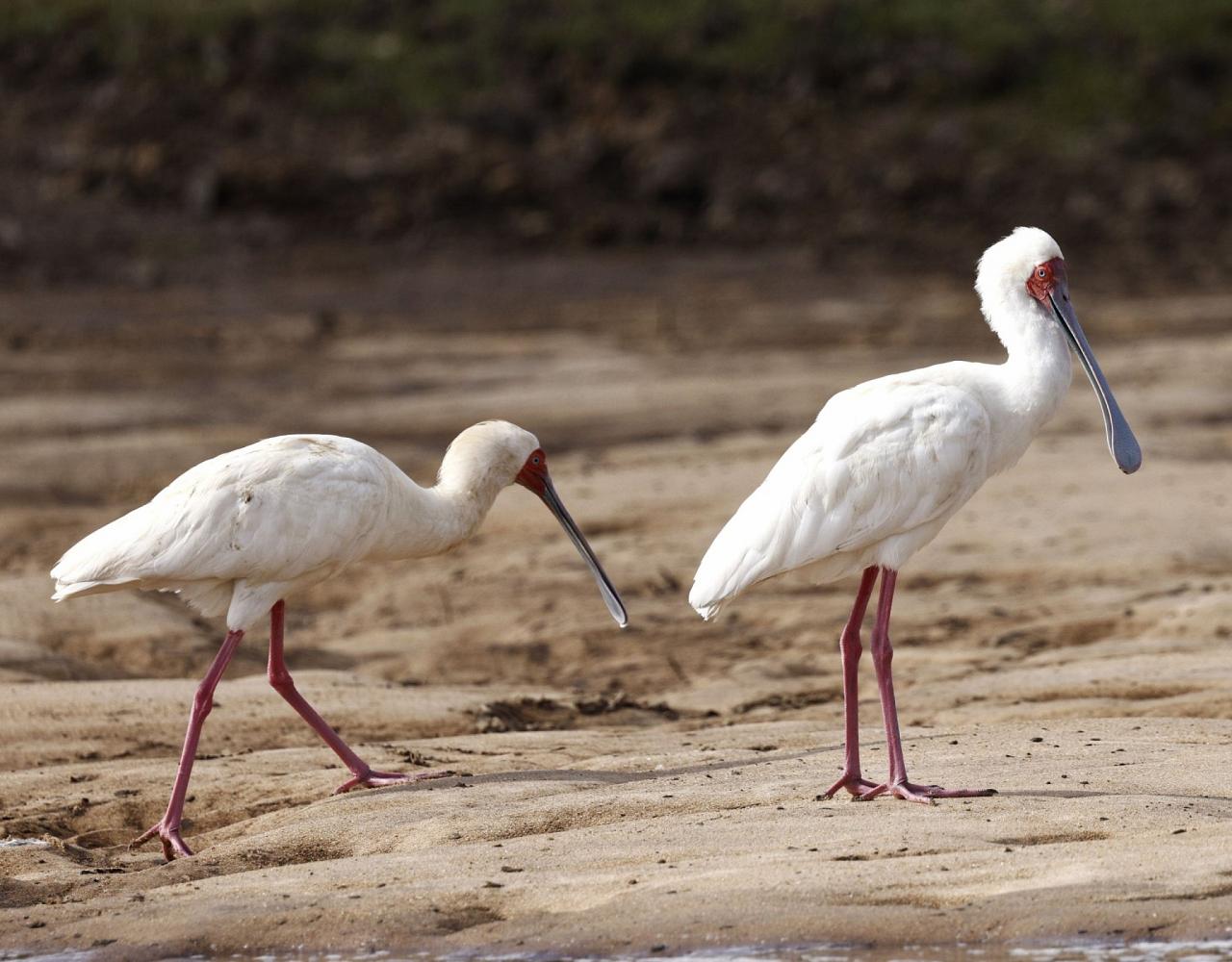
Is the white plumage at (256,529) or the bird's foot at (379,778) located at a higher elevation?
the white plumage at (256,529)

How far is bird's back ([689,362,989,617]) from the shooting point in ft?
23.2

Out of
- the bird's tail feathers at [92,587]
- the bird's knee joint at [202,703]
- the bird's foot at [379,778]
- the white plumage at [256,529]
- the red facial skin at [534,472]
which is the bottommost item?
the bird's foot at [379,778]

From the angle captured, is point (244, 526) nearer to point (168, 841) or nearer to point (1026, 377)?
point (168, 841)

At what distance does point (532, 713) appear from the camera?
346 inches

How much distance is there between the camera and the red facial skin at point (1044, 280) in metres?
7.36

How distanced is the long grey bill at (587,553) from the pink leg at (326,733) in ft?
4.42

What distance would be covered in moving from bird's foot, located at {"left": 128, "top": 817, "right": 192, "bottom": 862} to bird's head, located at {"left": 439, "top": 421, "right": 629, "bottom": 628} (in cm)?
178

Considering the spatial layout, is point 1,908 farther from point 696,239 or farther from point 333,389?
point 696,239

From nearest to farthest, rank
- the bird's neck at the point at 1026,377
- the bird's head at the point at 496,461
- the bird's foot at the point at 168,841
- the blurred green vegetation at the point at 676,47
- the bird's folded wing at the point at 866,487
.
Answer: the bird's foot at the point at 168,841, the bird's folded wing at the point at 866,487, the bird's neck at the point at 1026,377, the bird's head at the point at 496,461, the blurred green vegetation at the point at 676,47

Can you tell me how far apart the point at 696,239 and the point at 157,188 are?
718 centimetres

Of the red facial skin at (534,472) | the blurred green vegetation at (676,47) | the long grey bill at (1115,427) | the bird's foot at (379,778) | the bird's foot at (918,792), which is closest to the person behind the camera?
the bird's foot at (918,792)

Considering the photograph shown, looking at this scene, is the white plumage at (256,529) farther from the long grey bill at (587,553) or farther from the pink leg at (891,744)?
the pink leg at (891,744)

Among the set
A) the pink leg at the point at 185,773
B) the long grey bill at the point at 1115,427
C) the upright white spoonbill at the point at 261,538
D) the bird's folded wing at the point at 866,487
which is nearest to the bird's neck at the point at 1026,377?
the bird's folded wing at the point at 866,487

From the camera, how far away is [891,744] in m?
6.90
